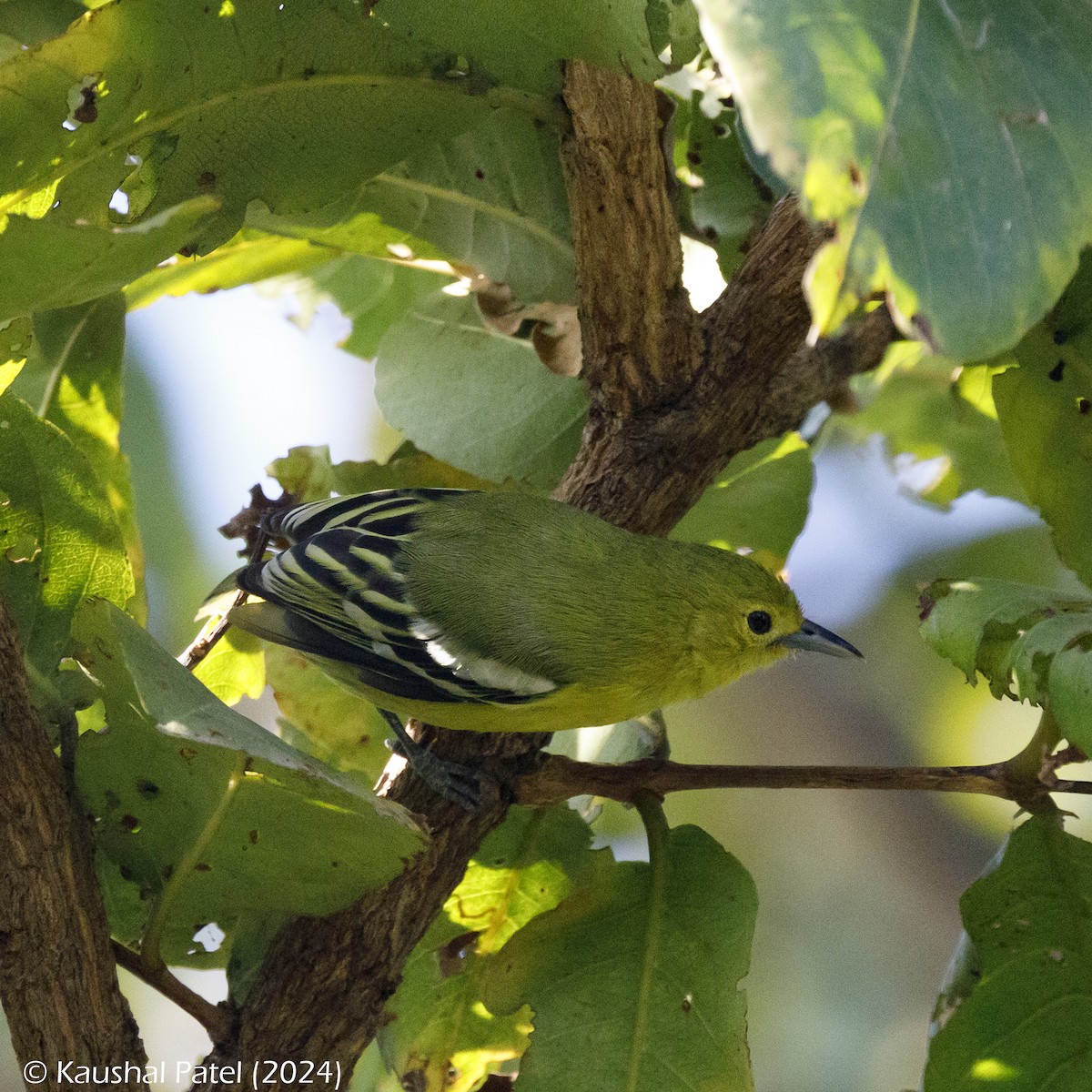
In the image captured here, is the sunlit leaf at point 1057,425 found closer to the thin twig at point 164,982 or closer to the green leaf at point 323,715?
the green leaf at point 323,715

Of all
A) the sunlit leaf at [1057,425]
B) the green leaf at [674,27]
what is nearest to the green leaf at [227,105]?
the green leaf at [674,27]

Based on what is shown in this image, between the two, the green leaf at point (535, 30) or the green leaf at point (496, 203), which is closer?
the green leaf at point (535, 30)

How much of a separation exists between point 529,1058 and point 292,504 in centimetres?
123

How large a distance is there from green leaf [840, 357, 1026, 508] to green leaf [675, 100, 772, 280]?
867mm

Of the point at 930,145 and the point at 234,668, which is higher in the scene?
the point at 930,145

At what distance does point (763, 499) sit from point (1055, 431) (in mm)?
791

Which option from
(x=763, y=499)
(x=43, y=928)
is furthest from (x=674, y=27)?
(x=43, y=928)

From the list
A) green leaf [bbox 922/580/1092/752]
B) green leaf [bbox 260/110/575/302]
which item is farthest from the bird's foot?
green leaf [bbox 260/110/575/302]

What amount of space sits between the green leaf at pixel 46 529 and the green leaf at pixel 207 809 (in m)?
0.14

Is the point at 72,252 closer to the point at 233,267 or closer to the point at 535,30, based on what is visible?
the point at 535,30

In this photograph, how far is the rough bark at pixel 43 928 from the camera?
165 cm

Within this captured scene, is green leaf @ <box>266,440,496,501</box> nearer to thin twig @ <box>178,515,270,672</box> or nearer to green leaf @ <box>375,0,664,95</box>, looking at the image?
thin twig @ <box>178,515,270,672</box>

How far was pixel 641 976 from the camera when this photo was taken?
2.05 m

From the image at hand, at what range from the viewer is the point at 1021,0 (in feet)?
4.70
